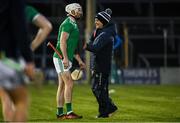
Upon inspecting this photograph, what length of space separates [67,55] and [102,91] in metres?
1.03

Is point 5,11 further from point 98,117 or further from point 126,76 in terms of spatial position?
point 126,76

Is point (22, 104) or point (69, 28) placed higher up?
point (69, 28)

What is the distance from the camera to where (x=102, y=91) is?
13.1m

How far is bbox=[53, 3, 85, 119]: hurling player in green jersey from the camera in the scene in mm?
12617

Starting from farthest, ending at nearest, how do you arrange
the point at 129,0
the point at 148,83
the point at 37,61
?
the point at 129,0
the point at 37,61
the point at 148,83

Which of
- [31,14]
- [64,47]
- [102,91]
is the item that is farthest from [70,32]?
[31,14]

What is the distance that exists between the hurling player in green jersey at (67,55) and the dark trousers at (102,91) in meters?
0.60

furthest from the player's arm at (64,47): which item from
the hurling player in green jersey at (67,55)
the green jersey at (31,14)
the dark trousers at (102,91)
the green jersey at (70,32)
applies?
the green jersey at (31,14)

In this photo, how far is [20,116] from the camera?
6.80m

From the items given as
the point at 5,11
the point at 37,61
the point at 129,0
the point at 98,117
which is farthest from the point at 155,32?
the point at 5,11

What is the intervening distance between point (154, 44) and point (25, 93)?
3258 centimetres

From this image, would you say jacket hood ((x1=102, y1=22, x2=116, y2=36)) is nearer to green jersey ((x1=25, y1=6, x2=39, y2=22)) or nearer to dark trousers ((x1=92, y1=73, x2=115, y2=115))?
dark trousers ((x1=92, y1=73, x2=115, y2=115))

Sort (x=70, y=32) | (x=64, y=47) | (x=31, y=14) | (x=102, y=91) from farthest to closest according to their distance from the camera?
(x=102, y=91)
(x=70, y=32)
(x=64, y=47)
(x=31, y=14)

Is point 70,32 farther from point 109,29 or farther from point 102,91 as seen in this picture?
point 102,91
